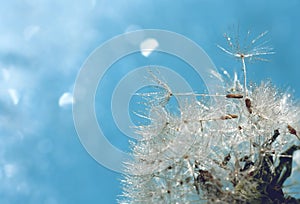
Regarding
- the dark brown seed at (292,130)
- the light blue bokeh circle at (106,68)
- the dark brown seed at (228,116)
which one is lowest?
the dark brown seed at (292,130)

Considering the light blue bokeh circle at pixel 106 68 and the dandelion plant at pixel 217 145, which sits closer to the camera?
the dandelion plant at pixel 217 145

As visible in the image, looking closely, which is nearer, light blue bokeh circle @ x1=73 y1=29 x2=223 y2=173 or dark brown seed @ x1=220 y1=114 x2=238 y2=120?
dark brown seed @ x1=220 y1=114 x2=238 y2=120

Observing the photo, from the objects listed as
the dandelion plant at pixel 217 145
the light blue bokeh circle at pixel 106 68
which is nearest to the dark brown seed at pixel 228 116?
the dandelion plant at pixel 217 145

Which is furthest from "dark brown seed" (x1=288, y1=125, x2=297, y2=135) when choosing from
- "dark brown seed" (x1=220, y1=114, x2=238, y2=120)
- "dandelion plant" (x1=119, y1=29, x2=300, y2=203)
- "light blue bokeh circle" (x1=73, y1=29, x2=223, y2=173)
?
"light blue bokeh circle" (x1=73, y1=29, x2=223, y2=173)

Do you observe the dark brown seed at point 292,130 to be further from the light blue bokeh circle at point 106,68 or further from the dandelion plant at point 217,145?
the light blue bokeh circle at point 106,68

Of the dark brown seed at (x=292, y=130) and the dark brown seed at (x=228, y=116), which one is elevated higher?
the dark brown seed at (x=228, y=116)

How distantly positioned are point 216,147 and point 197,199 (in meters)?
0.34

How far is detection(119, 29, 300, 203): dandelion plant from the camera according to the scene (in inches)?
110

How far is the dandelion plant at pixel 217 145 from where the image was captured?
9.17 ft

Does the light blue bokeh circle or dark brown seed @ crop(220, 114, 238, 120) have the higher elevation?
the light blue bokeh circle

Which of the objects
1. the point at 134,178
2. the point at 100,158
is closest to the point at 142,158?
the point at 134,178

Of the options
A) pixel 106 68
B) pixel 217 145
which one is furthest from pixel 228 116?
pixel 106 68

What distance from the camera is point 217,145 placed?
300 cm

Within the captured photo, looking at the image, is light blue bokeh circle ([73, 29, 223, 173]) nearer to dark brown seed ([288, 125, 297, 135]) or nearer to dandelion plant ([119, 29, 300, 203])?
dandelion plant ([119, 29, 300, 203])
